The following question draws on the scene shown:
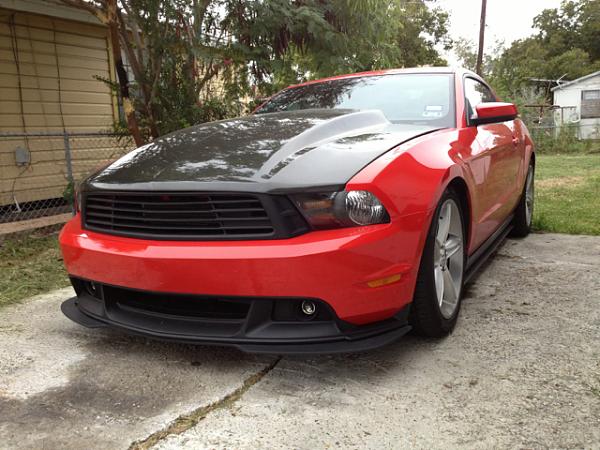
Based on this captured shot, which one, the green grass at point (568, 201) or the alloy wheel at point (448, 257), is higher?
the alloy wheel at point (448, 257)

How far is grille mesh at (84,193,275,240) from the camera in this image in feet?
7.29

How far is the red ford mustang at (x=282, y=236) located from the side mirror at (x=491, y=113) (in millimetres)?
384

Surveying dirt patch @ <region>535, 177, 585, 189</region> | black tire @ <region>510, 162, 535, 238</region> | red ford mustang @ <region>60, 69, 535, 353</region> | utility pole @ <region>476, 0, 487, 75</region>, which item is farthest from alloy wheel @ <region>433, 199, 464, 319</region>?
utility pole @ <region>476, 0, 487, 75</region>

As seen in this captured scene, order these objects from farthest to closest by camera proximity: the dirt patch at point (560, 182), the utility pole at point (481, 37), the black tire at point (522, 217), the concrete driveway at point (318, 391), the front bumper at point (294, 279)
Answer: the utility pole at point (481, 37), the dirt patch at point (560, 182), the black tire at point (522, 217), the front bumper at point (294, 279), the concrete driveway at point (318, 391)

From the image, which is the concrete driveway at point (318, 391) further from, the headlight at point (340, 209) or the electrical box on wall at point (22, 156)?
the electrical box on wall at point (22, 156)

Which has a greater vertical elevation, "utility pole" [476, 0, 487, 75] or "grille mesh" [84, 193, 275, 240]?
"utility pole" [476, 0, 487, 75]

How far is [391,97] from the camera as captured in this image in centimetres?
351

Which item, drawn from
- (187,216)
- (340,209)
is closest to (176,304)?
(187,216)

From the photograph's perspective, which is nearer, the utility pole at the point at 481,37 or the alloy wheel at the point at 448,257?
the alloy wheel at the point at 448,257

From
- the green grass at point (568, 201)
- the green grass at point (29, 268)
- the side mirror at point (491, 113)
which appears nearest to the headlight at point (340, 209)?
the side mirror at point (491, 113)

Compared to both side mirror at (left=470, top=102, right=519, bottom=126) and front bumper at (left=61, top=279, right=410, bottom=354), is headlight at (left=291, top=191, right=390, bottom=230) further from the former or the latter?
side mirror at (left=470, top=102, right=519, bottom=126)

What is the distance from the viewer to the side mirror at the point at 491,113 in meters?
3.23

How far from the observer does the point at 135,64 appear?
5.69m

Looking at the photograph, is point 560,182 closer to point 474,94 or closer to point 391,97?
point 474,94
